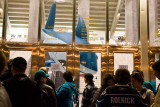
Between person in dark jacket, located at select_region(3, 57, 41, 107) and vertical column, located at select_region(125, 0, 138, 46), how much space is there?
5.60 metres

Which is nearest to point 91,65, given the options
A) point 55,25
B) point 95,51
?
point 95,51

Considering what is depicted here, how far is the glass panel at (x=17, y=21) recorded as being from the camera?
6848 millimetres

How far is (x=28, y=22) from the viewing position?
7.11m

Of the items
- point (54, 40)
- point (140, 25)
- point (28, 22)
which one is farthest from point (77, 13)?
point (140, 25)

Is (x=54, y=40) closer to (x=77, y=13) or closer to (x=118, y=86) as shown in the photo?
(x=77, y=13)

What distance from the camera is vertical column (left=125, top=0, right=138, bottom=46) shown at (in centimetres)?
712

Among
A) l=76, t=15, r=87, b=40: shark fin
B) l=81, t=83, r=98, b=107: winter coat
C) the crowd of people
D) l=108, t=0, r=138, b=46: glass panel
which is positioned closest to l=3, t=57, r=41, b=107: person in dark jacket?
the crowd of people

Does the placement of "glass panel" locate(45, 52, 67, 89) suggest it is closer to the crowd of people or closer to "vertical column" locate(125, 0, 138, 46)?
"vertical column" locate(125, 0, 138, 46)

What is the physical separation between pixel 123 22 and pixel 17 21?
398cm

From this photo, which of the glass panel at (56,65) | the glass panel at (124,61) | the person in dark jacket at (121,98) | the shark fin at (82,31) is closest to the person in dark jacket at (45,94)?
the person in dark jacket at (121,98)

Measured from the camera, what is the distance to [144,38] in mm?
7082

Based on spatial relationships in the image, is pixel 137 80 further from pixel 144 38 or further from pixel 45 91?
pixel 144 38

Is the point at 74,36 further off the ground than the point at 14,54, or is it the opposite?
the point at 74,36

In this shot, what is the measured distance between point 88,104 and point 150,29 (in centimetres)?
462
